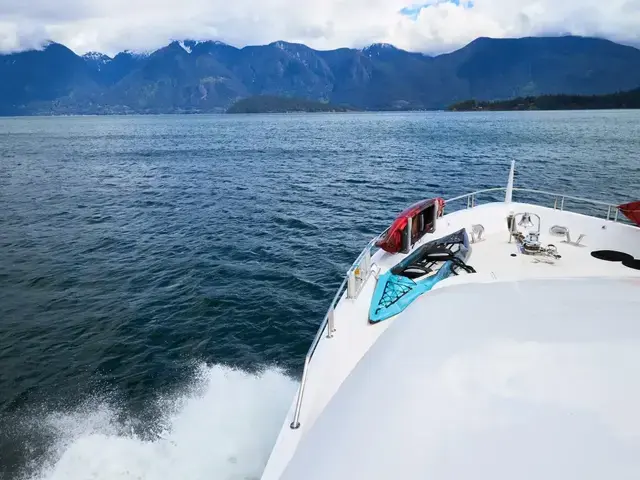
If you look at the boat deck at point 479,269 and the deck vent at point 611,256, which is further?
the deck vent at point 611,256

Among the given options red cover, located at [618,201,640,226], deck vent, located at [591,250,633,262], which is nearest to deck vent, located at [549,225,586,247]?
deck vent, located at [591,250,633,262]

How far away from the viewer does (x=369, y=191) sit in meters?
39.0

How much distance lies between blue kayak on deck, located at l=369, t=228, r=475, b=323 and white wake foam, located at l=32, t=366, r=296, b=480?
3.88 meters

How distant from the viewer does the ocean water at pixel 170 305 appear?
1038 centimetres

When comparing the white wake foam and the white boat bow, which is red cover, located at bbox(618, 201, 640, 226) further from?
the white wake foam

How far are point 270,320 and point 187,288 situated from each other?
4857 millimetres

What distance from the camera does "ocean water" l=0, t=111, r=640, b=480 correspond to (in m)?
10.4

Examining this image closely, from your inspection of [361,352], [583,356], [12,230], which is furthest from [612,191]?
[12,230]

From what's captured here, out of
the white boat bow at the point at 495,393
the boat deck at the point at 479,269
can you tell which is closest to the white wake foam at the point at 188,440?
the boat deck at the point at 479,269

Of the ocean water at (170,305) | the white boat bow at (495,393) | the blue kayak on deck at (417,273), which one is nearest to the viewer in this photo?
the white boat bow at (495,393)

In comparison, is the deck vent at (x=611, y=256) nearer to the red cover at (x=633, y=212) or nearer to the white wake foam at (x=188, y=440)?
the red cover at (x=633, y=212)

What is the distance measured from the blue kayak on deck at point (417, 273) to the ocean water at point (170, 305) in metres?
3.95

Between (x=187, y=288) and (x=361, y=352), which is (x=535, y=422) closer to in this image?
(x=361, y=352)

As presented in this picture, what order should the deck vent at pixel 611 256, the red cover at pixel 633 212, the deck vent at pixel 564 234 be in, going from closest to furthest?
the deck vent at pixel 611 256 < the red cover at pixel 633 212 < the deck vent at pixel 564 234
